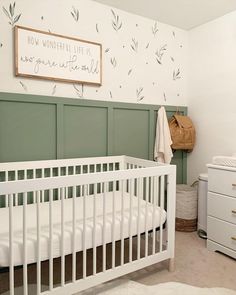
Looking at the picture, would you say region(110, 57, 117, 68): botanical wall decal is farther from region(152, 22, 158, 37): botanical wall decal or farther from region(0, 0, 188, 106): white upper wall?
region(152, 22, 158, 37): botanical wall decal

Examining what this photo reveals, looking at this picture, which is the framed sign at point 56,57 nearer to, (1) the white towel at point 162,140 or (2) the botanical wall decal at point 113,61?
(2) the botanical wall decal at point 113,61

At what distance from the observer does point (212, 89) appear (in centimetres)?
270

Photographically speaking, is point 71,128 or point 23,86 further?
point 71,128

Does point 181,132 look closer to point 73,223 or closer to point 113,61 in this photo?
point 113,61

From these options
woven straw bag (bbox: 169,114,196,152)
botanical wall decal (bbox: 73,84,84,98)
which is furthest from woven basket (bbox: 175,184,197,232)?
botanical wall decal (bbox: 73,84,84,98)

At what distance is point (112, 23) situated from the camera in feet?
8.06

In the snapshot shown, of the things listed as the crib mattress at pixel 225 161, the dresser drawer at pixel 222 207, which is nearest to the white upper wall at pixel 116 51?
the crib mattress at pixel 225 161

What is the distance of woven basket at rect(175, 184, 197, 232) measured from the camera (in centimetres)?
258

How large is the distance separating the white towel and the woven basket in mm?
370

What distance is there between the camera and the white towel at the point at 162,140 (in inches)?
103

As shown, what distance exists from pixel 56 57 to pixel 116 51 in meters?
0.63

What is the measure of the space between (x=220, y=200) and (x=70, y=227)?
1282 millimetres

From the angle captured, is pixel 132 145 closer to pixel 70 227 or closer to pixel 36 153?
pixel 36 153

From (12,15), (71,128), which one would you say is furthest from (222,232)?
(12,15)
